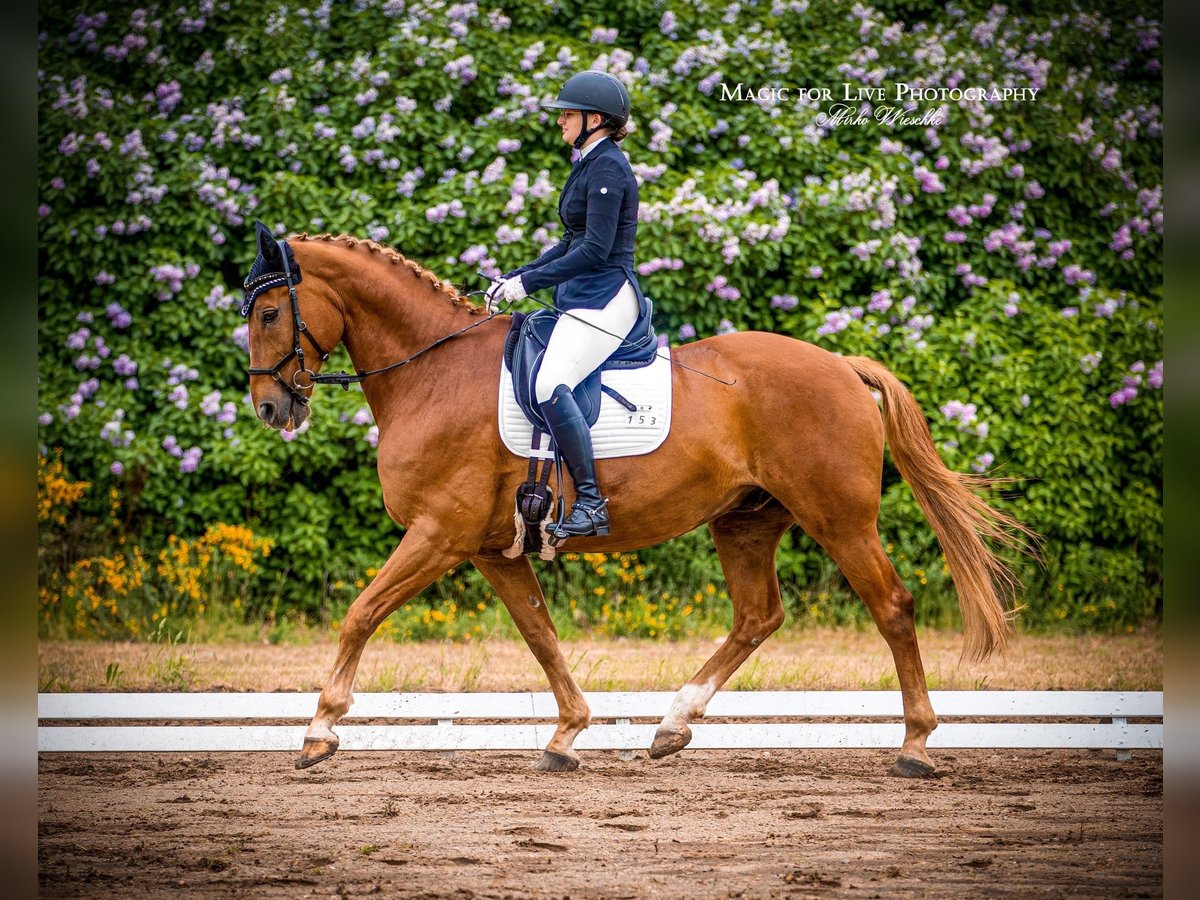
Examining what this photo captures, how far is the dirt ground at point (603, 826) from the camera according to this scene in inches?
142

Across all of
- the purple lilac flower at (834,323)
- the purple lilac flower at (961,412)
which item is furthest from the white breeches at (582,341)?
the purple lilac flower at (961,412)

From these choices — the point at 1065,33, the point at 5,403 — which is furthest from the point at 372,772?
the point at 1065,33

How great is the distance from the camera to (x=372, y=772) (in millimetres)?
5500

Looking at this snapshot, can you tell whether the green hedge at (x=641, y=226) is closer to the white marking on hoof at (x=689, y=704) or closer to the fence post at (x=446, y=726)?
the fence post at (x=446, y=726)

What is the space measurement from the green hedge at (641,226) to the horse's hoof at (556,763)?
142 inches

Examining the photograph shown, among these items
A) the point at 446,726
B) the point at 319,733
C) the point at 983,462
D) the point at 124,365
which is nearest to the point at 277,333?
the point at 319,733

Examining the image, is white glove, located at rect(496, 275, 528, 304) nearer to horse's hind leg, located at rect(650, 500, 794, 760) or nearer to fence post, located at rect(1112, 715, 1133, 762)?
horse's hind leg, located at rect(650, 500, 794, 760)

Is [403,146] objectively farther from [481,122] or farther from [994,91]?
[994,91]

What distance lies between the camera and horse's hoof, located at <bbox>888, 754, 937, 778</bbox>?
5277 millimetres

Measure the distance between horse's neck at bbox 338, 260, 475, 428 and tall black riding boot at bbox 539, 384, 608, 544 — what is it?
589 mm

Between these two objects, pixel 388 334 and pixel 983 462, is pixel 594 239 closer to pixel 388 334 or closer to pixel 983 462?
pixel 388 334

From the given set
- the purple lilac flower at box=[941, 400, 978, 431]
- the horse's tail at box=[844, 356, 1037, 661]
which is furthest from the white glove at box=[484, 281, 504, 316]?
the purple lilac flower at box=[941, 400, 978, 431]

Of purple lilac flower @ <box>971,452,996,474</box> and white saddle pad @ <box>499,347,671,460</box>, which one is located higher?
white saddle pad @ <box>499,347,671,460</box>

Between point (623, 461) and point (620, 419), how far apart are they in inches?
7.1
